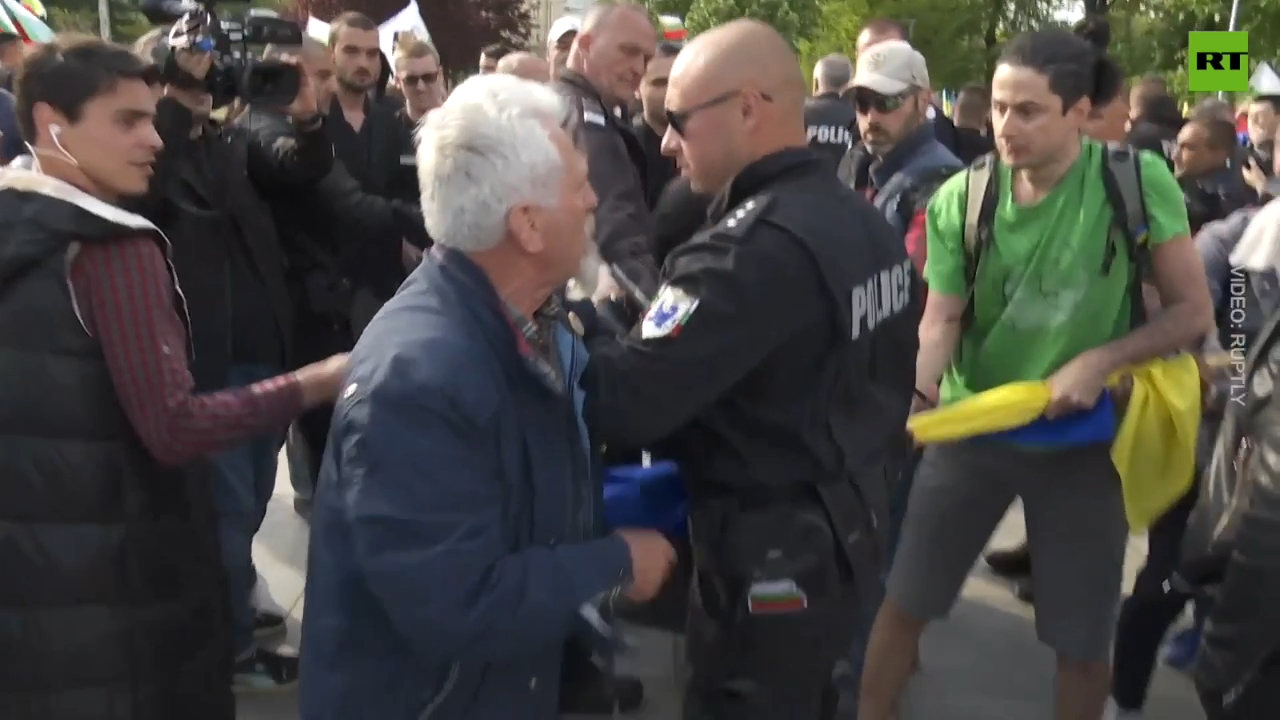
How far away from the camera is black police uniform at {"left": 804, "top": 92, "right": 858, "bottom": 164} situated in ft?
17.4

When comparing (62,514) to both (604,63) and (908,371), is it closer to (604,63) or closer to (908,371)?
(908,371)

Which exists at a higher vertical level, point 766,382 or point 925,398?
point 766,382

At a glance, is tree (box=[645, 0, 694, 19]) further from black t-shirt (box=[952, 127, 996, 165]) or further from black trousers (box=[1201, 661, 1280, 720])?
black trousers (box=[1201, 661, 1280, 720])

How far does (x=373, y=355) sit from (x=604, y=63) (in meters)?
2.60

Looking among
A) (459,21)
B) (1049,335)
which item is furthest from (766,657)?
(459,21)

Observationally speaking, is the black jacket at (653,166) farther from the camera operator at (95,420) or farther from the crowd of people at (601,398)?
the camera operator at (95,420)

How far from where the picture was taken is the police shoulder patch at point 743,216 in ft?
7.13

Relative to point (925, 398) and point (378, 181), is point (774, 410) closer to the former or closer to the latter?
point (925, 398)

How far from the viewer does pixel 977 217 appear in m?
3.22

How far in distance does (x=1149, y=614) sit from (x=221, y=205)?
2945mm

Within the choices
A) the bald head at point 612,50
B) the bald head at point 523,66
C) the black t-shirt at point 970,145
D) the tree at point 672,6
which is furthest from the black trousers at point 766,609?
the tree at point 672,6

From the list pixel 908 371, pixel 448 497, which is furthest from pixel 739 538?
pixel 448 497

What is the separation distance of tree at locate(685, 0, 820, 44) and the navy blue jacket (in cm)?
2734

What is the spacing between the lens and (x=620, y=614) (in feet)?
7.16
